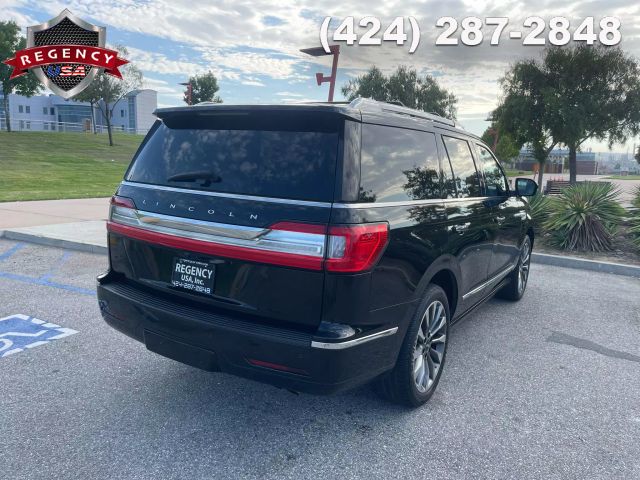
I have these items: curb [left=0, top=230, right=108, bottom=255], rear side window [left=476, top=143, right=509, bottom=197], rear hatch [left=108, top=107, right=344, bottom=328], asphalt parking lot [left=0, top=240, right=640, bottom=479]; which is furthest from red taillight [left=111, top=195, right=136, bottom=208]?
curb [left=0, top=230, right=108, bottom=255]

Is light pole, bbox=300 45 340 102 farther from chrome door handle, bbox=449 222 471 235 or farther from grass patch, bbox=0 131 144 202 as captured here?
chrome door handle, bbox=449 222 471 235

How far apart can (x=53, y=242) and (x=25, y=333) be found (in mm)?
4292

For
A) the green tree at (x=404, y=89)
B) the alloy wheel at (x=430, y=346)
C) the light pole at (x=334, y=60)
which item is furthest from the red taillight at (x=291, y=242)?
the green tree at (x=404, y=89)

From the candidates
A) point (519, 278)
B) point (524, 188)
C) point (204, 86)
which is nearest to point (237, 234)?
point (524, 188)

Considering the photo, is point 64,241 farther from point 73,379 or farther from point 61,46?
point 61,46

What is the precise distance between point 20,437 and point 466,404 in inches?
108

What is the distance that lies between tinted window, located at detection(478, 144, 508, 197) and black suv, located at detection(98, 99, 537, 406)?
1.27m

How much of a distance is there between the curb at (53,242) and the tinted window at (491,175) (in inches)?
219

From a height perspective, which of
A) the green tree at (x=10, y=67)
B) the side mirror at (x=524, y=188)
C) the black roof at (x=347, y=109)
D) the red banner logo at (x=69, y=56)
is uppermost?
the green tree at (x=10, y=67)

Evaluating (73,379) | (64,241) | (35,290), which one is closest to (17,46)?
(64,241)

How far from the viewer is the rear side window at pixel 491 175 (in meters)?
4.63

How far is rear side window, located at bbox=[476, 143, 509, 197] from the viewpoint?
4.63 m

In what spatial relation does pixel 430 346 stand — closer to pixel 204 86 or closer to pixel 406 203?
pixel 406 203

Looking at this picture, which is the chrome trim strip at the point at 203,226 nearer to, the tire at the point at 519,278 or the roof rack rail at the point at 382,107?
the roof rack rail at the point at 382,107
